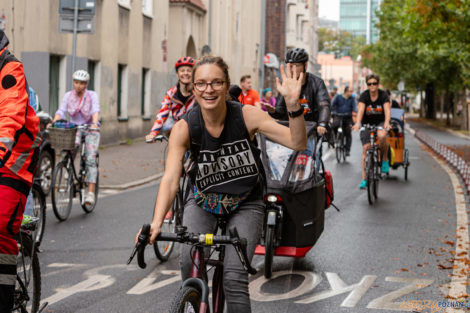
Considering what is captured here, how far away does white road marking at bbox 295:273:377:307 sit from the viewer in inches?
250

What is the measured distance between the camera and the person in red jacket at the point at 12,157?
12.7ft

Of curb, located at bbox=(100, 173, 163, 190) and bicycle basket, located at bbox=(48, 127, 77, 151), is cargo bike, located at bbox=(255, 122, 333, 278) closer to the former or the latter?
bicycle basket, located at bbox=(48, 127, 77, 151)

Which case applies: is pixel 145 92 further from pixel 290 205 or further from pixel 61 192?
pixel 290 205

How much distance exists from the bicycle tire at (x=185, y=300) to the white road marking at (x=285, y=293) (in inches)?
101

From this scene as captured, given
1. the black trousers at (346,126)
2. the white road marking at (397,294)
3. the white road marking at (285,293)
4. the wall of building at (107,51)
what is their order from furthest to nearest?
the black trousers at (346,126) → the wall of building at (107,51) → the white road marking at (285,293) → the white road marking at (397,294)

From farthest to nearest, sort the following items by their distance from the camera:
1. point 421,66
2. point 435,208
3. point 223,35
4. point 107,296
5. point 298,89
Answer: point 421,66 < point 223,35 < point 435,208 < point 107,296 < point 298,89

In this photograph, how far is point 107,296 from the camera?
6352 mm

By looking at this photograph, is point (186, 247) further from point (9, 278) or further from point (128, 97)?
point (128, 97)

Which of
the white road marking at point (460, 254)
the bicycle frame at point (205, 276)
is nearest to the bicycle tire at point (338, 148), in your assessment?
the white road marking at point (460, 254)

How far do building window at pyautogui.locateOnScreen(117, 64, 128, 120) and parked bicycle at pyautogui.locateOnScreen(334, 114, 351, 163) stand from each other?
784 cm

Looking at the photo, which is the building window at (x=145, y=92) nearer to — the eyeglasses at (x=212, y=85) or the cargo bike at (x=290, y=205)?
the cargo bike at (x=290, y=205)

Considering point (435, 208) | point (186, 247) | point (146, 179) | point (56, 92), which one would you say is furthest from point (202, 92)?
point (56, 92)

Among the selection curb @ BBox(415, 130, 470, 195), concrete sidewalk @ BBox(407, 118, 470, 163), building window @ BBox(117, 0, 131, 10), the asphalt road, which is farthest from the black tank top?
building window @ BBox(117, 0, 131, 10)

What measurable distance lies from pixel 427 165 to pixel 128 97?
1075cm
